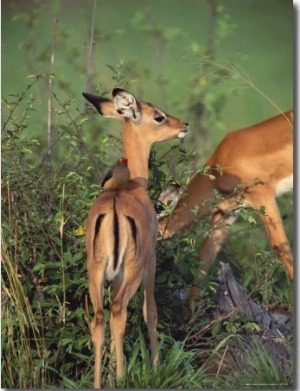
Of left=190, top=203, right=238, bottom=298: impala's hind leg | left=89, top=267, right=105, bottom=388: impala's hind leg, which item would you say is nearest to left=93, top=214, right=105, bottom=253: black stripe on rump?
left=89, top=267, right=105, bottom=388: impala's hind leg

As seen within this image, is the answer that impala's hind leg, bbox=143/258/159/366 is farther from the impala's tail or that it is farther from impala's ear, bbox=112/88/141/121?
impala's ear, bbox=112/88/141/121

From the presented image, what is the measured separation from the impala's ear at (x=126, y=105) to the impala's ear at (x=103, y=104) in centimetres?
3

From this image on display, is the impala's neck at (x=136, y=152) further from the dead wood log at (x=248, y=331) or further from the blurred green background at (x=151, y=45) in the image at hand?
the dead wood log at (x=248, y=331)

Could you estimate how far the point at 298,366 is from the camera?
4500 millimetres

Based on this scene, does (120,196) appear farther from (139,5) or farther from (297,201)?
(139,5)


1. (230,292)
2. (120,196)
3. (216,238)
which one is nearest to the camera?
(120,196)

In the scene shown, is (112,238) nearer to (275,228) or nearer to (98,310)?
(98,310)

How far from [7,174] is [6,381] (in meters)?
0.81

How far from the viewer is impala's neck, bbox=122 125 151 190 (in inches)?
180

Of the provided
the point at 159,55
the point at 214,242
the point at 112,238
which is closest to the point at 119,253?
the point at 112,238

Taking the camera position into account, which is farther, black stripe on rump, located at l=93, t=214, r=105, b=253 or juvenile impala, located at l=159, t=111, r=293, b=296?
juvenile impala, located at l=159, t=111, r=293, b=296

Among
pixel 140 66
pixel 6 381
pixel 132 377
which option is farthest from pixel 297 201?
pixel 140 66

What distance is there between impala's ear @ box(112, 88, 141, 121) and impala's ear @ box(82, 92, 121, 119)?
3 centimetres

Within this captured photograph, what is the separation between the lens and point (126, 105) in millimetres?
4512
